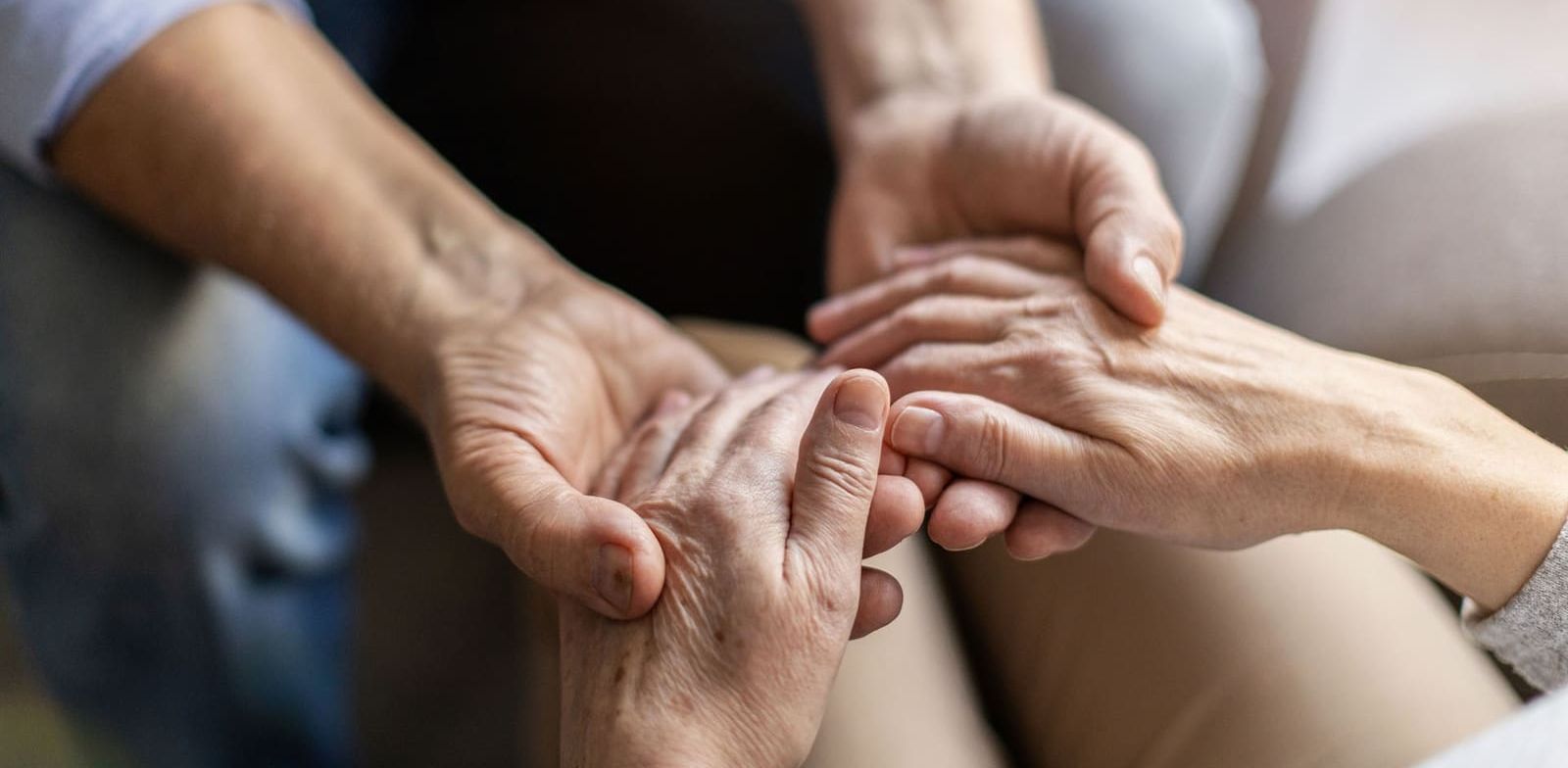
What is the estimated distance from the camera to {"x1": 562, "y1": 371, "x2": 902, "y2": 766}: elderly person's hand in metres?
0.52

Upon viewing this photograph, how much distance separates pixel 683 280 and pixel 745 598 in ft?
2.01

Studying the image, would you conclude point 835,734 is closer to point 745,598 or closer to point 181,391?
point 745,598

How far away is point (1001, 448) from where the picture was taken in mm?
617

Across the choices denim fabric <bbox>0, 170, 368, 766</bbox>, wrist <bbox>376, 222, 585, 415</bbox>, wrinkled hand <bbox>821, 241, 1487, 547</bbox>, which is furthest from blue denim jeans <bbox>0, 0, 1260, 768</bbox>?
wrinkled hand <bbox>821, 241, 1487, 547</bbox>

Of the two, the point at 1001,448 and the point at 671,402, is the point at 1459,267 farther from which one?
the point at 671,402

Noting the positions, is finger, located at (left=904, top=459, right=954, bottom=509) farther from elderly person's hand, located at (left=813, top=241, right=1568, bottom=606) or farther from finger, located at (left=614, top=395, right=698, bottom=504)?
finger, located at (left=614, top=395, right=698, bottom=504)

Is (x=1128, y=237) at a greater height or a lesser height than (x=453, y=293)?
greater

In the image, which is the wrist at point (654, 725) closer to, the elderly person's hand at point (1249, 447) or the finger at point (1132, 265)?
the elderly person's hand at point (1249, 447)

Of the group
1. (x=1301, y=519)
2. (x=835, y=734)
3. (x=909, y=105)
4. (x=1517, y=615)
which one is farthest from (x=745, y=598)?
(x=909, y=105)

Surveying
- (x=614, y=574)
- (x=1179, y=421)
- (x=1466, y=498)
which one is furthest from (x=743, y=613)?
(x=1466, y=498)

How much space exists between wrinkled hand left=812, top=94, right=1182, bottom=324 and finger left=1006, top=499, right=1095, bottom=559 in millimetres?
126

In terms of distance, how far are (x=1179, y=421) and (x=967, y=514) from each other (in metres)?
0.13

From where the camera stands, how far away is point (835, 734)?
1.99 feet

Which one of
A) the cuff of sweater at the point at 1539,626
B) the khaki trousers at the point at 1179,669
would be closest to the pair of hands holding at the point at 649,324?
the khaki trousers at the point at 1179,669
